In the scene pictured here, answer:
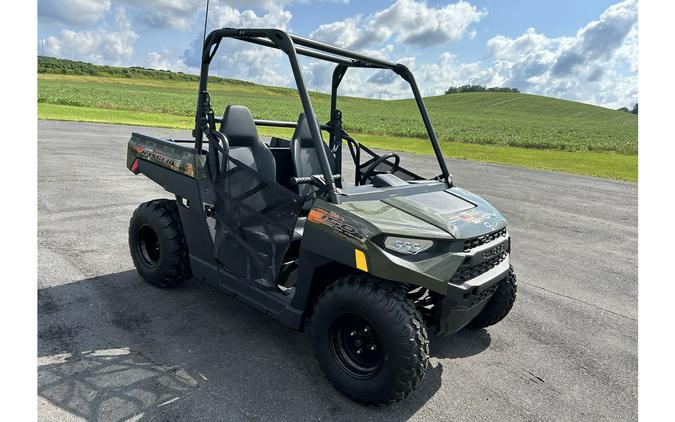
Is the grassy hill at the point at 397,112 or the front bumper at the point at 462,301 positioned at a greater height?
the grassy hill at the point at 397,112

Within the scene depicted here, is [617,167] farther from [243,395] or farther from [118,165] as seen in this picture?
[243,395]

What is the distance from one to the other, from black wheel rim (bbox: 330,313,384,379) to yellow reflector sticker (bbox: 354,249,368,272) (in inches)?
13.7

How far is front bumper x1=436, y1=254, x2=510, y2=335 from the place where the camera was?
272 cm

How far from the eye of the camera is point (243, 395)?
110 inches

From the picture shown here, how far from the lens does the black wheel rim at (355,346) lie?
9.25ft

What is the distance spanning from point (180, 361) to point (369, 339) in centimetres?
130

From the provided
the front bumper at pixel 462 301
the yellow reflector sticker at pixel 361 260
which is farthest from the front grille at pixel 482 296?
the yellow reflector sticker at pixel 361 260

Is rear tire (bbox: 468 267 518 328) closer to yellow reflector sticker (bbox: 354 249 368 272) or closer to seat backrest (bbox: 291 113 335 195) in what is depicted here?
yellow reflector sticker (bbox: 354 249 368 272)

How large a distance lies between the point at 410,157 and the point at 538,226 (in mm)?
9659

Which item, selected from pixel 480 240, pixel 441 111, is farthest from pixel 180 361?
pixel 441 111

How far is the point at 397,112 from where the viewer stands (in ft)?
197

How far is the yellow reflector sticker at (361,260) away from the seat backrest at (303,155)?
1728 mm

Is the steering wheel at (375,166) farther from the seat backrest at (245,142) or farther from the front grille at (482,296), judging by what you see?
the front grille at (482,296)

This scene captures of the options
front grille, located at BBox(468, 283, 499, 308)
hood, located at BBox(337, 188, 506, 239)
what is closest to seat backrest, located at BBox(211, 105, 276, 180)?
hood, located at BBox(337, 188, 506, 239)
